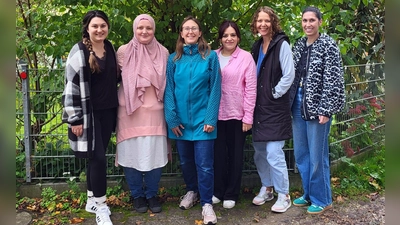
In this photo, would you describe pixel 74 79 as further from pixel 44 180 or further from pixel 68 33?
pixel 44 180

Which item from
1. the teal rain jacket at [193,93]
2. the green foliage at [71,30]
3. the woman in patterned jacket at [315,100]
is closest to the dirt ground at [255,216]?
the woman in patterned jacket at [315,100]

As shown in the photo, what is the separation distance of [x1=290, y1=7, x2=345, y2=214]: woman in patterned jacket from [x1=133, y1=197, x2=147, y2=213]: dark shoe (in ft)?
5.82

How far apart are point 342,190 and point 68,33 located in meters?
3.80

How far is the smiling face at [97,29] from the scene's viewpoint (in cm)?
369

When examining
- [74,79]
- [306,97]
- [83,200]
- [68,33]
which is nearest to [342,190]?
[306,97]

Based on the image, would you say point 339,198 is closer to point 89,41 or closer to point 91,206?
point 91,206

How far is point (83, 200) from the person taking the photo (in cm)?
462

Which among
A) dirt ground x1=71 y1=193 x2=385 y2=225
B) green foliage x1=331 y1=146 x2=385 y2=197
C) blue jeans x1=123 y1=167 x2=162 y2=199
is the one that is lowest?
dirt ground x1=71 y1=193 x2=385 y2=225

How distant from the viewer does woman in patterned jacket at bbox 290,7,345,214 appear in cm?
384

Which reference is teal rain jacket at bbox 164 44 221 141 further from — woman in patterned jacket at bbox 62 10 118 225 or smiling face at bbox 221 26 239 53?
woman in patterned jacket at bbox 62 10 118 225

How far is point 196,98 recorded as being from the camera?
396 centimetres

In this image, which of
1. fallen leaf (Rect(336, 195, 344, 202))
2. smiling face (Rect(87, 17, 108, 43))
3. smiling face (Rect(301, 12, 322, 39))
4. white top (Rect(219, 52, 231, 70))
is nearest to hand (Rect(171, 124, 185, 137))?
white top (Rect(219, 52, 231, 70))

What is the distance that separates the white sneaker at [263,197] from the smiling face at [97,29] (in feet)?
8.13

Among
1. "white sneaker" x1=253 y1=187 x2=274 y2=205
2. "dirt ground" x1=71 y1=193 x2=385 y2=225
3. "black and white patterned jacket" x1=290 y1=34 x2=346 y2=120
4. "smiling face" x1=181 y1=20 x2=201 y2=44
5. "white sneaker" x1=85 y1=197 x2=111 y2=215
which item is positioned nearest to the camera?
"black and white patterned jacket" x1=290 y1=34 x2=346 y2=120
